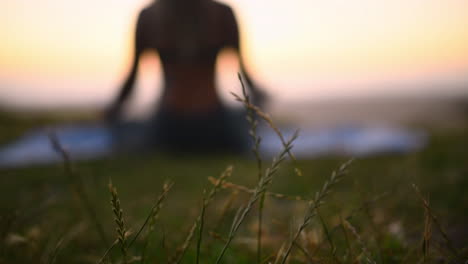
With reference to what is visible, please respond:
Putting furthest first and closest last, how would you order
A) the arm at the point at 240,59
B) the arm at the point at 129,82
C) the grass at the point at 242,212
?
the arm at the point at 240,59 < the arm at the point at 129,82 < the grass at the point at 242,212

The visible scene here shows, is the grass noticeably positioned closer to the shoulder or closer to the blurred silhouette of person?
the blurred silhouette of person

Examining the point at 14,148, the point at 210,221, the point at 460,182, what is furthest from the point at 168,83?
the point at 460,182

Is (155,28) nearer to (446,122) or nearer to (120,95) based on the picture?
(120,95)

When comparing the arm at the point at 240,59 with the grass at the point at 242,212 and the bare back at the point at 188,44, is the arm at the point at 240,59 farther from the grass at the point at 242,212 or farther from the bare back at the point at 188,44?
the grass at the point at 242,212

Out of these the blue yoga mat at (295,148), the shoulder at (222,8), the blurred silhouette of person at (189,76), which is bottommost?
the blue yoga mat at (295,148)

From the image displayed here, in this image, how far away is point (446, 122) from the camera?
7.54 meters

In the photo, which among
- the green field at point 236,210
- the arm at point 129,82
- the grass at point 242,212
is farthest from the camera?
the arm at point 129,82

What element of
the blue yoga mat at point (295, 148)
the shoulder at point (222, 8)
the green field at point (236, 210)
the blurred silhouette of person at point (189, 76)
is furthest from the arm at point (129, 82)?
the shoulder at point (222, 8)

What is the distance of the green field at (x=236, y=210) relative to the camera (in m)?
0.78

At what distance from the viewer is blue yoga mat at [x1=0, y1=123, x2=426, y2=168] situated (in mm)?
4402

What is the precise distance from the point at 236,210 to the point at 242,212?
0.25 ft

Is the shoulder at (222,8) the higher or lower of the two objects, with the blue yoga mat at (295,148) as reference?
higher

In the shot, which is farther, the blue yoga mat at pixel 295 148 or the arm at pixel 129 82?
the arm at pixel 129 82

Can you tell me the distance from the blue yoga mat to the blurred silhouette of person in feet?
2.03
